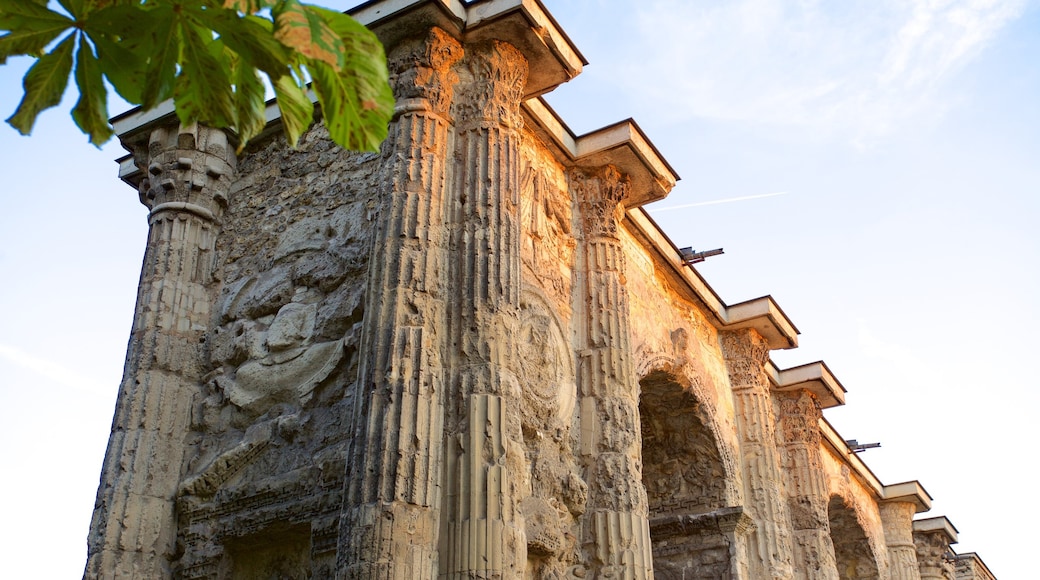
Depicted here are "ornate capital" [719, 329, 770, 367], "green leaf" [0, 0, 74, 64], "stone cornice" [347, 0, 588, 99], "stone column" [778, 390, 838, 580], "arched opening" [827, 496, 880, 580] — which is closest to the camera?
"green leaf" [0, 0, 74, 64]

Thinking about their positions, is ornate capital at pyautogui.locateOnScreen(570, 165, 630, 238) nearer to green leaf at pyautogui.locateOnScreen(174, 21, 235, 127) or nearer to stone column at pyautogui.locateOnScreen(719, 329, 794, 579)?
stone column at pyautogui.locateOnScreen(719, 329, 794, 579)

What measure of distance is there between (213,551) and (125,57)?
6755 millimetres

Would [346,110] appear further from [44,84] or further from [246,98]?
[44,84]

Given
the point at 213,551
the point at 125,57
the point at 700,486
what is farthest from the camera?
the point at 700,486

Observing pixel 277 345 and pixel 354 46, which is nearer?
pixel 354 46

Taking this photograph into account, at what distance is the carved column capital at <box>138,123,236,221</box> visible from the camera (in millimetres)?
9750

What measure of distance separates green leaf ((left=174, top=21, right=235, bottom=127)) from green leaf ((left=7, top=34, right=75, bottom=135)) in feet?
0.76

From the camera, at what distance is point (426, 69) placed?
28.1 feet

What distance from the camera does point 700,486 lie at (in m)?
13.3

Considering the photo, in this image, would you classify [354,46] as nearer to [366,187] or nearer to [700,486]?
[366,187]

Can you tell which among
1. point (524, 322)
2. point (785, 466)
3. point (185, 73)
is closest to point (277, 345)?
point (524, 322)

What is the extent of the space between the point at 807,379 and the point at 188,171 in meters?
10.2

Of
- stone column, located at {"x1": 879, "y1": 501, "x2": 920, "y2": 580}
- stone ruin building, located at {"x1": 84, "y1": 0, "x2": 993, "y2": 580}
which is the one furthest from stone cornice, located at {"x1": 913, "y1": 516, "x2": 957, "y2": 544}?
stone ruin building, located at {"x1": 84, "y1": 0, "x2": 993, "y2": 580}

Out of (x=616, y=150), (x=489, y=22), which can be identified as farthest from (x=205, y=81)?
(x=616, y=150)
